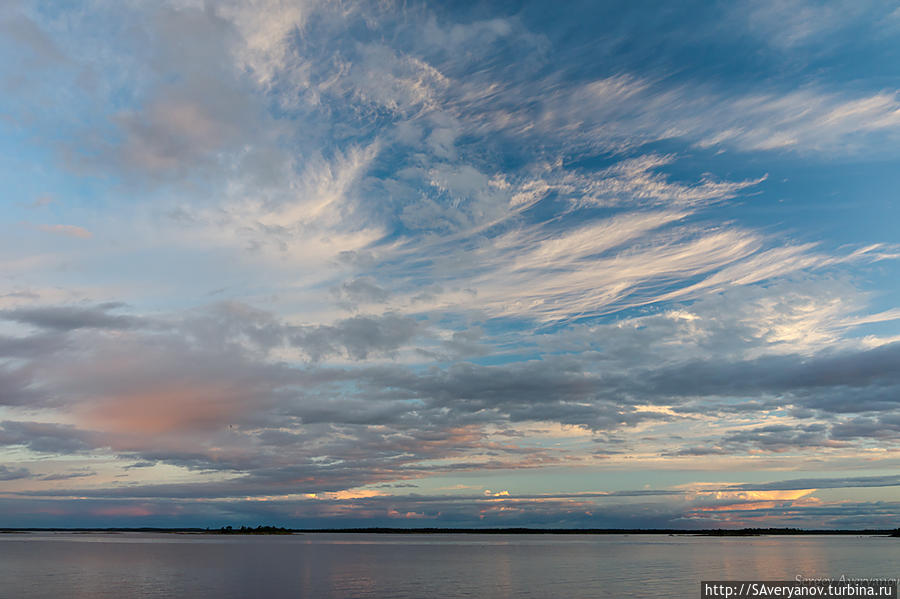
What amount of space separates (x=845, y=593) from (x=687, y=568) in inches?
1520

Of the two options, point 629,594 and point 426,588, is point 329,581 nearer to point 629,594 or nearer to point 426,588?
point 426,588

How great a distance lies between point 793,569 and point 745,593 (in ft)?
140

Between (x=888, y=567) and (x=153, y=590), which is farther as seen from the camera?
(x=888, y=567)

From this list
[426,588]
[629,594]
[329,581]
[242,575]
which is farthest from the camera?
[242,575]

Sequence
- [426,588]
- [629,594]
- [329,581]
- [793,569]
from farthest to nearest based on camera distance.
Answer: [793,569] → [329,581] → [426,588] → [629,594]

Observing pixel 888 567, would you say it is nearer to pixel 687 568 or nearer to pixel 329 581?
pixel 687 568

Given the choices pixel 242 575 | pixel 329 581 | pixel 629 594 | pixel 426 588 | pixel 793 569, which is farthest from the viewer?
pixel 793 569

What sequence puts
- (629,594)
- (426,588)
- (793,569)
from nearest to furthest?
(629,594)
(426,588)
(793,569)

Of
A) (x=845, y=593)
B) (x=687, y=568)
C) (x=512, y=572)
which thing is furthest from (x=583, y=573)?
(x=845, y=593)

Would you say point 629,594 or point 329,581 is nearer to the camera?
point 629,594

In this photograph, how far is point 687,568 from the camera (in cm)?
10650

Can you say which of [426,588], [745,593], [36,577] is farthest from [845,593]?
[36,577]

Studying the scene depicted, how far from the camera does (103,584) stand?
78.6 metres

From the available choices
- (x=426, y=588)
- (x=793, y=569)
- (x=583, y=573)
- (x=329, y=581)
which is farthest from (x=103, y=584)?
(x=793, y=569)
